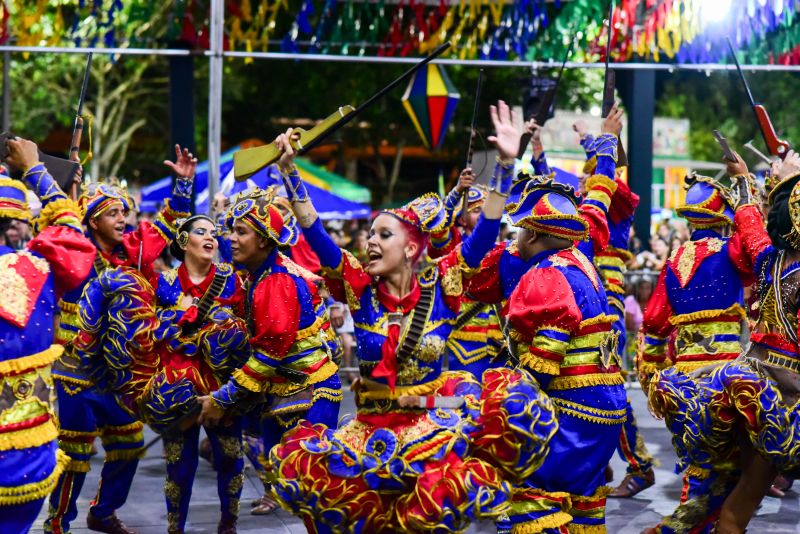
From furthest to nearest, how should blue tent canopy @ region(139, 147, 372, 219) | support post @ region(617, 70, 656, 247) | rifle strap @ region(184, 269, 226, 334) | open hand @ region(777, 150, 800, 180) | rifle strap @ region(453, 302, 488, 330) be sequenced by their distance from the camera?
blue tent canopy @ region(139, 147, 372, 219), support post @ region(617, 70, 656, 247), rifle strap @ region(453, 302, 488, 330), rifle strap @ region(184, 269, 226, 334), open hand @ region(777, 150, 800, 180)

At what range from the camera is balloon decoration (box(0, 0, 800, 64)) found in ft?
37.3

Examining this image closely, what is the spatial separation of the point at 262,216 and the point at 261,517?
255 cm

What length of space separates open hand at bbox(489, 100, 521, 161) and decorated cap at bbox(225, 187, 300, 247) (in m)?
1.30

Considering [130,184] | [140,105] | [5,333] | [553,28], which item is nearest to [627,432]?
[5,333]

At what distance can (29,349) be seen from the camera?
4898 millimetres

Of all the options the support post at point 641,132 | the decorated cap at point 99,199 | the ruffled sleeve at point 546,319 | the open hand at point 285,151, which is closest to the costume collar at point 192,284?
the decorated cap at point 99,199

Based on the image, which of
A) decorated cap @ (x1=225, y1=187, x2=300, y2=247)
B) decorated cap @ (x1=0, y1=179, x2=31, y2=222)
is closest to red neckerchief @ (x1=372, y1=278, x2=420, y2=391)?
decorated cap @ (x1=225, y1=187, x2=300, y2=247)

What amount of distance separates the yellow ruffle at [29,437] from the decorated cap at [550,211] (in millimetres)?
2387

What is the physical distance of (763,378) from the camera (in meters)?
5.74

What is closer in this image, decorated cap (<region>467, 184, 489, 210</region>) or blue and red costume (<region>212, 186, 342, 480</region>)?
blue and red costume (<region>212, 186, 342, 480</region>)

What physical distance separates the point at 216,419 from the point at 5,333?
180 cm

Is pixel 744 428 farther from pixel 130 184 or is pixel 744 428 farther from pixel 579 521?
pixel 130 184

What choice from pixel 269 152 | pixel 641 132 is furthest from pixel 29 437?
Answer: pixel 641 132

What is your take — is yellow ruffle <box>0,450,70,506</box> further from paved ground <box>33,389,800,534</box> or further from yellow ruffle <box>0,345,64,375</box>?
paved ground <box>33,389,800,534</box>
